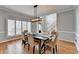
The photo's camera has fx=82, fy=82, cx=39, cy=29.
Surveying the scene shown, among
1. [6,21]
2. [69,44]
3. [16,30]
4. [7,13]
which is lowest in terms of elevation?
[69,44]

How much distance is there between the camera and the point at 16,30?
321 cm

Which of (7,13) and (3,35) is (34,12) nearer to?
(7,13)

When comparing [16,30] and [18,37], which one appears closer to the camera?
[16,30]

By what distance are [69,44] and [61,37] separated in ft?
1.39

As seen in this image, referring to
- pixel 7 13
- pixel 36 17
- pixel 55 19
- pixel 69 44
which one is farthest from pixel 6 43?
pixel 69 44

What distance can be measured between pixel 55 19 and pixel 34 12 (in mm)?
964

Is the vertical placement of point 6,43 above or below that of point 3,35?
below

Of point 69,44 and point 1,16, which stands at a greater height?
point 1,16
